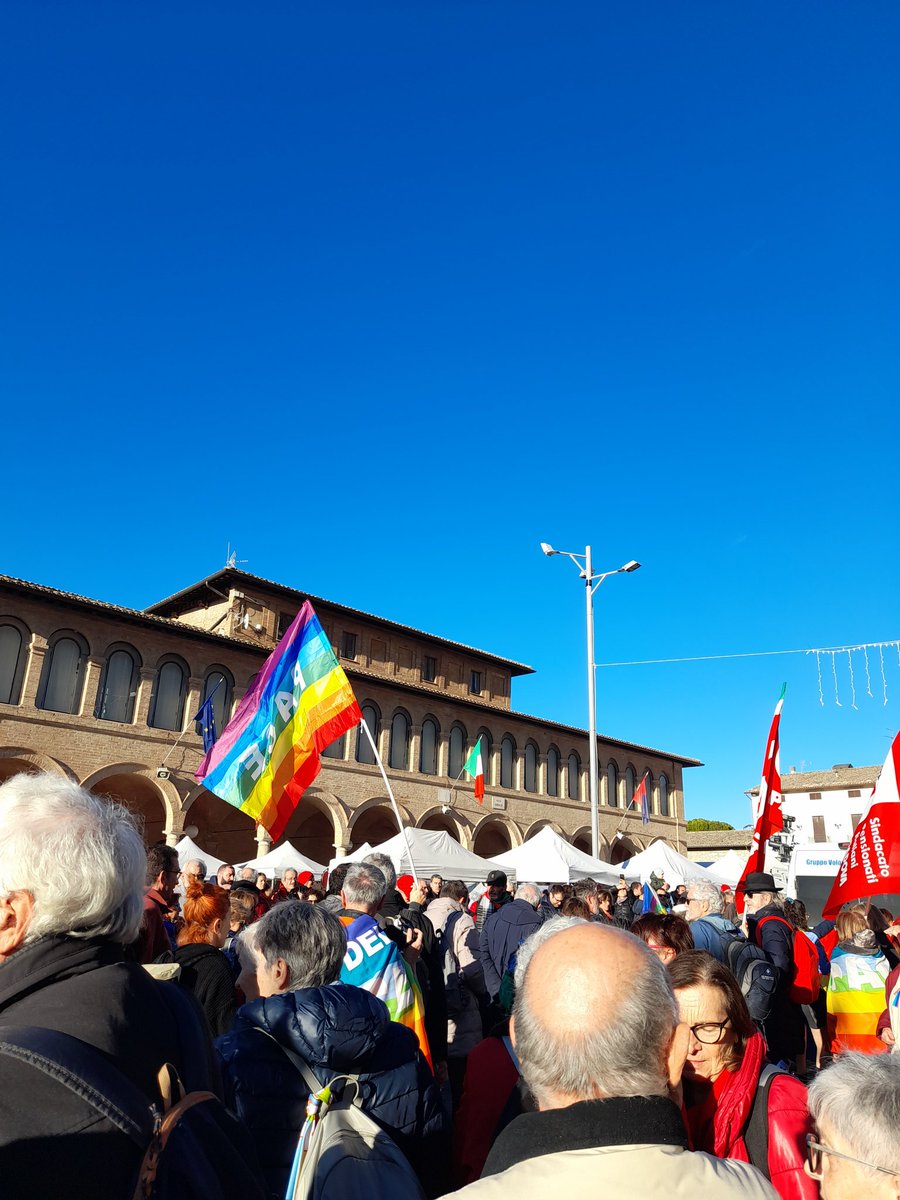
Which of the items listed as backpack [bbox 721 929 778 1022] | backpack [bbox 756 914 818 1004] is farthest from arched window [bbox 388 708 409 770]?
backpack [bbox 721 929 778 1022]

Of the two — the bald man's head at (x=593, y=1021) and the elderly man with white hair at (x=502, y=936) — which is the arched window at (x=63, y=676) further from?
the bald man's head at (x=593, y=1021)

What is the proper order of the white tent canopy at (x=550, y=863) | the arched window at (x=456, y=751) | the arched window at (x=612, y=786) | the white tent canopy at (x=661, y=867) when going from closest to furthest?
1. the white tent canopy at (x=550, y=863)
2. the white tent canopy at (x=661, y=867)
3. the arched window at (x=456, y=751)
4. the arched window at (x=612, y=786)

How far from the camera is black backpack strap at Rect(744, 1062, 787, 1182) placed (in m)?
2.38

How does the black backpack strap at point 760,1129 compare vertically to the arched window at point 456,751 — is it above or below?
below

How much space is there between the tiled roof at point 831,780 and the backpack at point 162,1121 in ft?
193

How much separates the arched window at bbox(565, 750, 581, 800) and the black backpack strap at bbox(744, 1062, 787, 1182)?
35.6m

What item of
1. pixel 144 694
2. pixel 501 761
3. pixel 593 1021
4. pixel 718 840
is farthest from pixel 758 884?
pixel 718 840

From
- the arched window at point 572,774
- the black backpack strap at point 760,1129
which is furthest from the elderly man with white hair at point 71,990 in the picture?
the arched window at point 572,774

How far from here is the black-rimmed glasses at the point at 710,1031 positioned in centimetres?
269

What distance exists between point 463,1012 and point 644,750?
3601 centimetres

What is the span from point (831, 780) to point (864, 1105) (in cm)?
6075

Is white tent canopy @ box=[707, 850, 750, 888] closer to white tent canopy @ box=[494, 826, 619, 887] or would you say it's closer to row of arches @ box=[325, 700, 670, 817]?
white tent canopy @ box=[494, 826, 619, 887]

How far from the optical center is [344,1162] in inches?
74.5

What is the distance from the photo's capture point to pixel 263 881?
13016 mm
